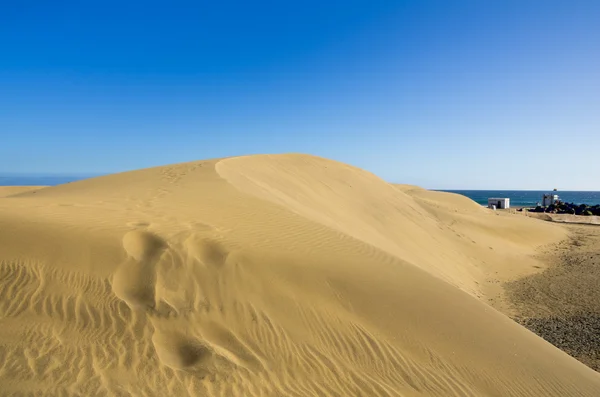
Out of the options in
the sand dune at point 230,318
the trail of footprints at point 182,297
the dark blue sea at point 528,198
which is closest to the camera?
the sand dune at point 230,318

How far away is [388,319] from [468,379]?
1.20m

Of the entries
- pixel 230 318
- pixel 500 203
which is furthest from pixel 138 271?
pixel 500 203

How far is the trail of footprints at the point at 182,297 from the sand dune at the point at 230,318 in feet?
0.06

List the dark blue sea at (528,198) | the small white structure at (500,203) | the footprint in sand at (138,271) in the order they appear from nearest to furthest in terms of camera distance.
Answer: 1. the footprint in sand at (138,271)
2. the small white structure at (500,203)
3. the dark blue sea at (528,198)

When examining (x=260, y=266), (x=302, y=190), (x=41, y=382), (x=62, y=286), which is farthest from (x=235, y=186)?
(x=41, y=382)

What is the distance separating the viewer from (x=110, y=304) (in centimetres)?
471

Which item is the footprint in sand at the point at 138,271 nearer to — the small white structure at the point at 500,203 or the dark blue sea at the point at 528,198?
the small white structure at the point at 500,203

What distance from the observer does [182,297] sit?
4.93 metres

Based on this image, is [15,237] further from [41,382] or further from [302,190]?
[302,190]

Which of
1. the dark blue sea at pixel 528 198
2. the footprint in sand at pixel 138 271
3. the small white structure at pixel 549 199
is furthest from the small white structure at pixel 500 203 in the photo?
the footprint in sand at pixel 138 271

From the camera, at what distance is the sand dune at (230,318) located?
3965 millimetres

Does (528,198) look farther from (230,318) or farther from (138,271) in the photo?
(138,271)

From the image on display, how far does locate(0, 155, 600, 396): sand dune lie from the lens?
3965 mm

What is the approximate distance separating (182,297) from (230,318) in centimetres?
73
